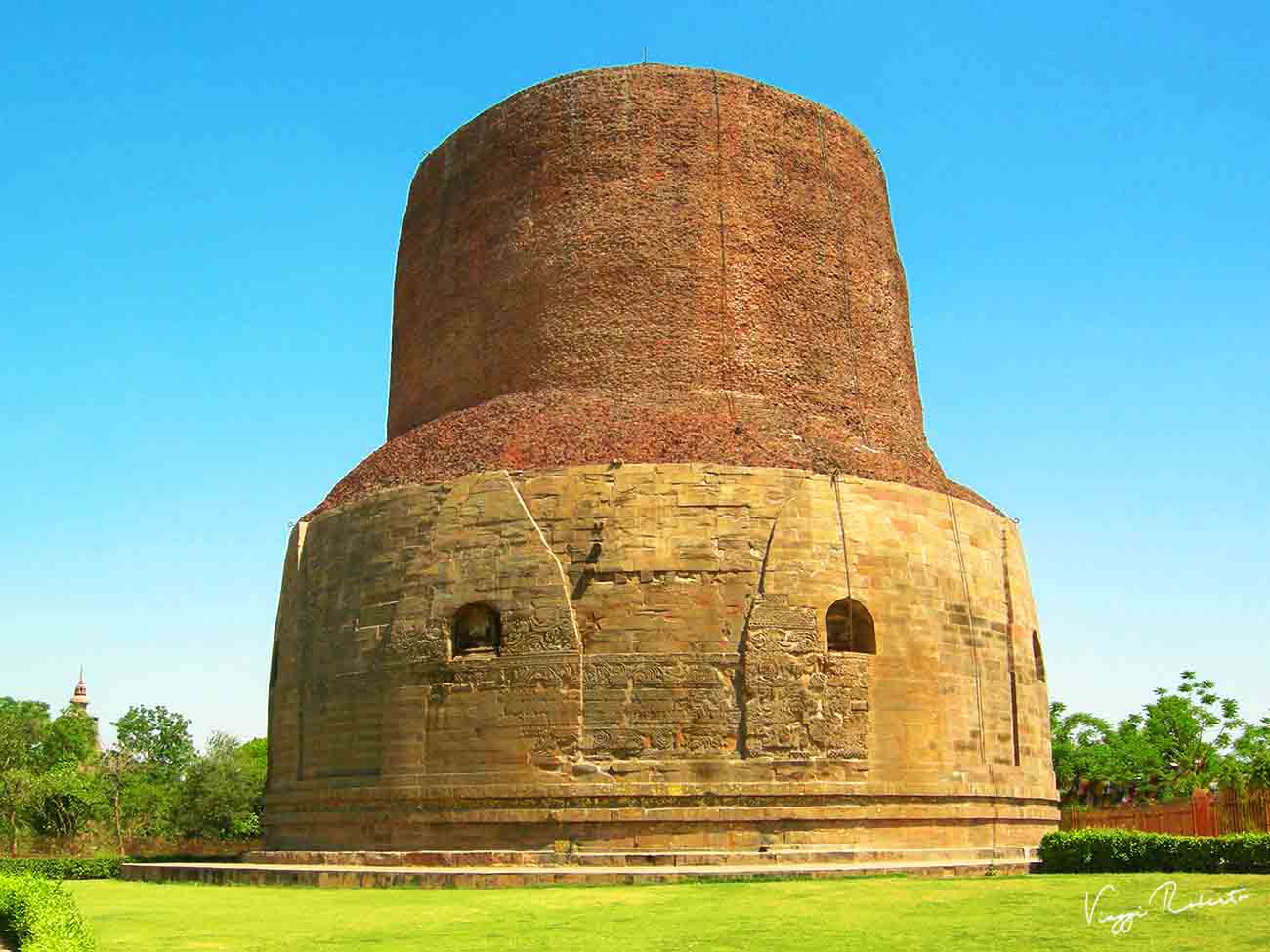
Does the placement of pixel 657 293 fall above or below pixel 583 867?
above

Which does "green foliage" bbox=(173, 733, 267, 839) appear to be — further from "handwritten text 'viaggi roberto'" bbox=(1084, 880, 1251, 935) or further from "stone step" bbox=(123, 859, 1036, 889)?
"handwritten text 'viaggi roberto'" bbox=(1084, 880, 1251, 935)

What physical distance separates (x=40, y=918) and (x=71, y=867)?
14361 mm

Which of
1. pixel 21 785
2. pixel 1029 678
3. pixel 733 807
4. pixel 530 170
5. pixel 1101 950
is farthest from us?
pixel 21 785

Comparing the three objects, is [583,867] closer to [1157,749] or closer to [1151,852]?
[1151,852]

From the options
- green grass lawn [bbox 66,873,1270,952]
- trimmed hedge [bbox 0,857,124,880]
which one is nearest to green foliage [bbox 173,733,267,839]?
trimmed hedge [bbox 0,857,124,880]

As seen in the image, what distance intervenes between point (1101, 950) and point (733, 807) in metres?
7.60

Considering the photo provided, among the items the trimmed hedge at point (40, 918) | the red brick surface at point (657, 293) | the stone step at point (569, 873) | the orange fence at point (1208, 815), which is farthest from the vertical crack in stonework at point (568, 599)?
the orange fence at point (1208, 815)

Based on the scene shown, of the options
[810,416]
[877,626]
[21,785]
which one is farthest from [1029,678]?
[21,785]

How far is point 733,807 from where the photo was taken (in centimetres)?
1560

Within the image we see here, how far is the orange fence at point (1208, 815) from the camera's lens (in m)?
14.6

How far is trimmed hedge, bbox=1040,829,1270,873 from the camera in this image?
1350cm

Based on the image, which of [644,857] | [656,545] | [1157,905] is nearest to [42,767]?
[656,545]

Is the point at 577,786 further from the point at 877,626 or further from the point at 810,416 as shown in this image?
the point at 810,416

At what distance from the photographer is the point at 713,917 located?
33.7 ft
